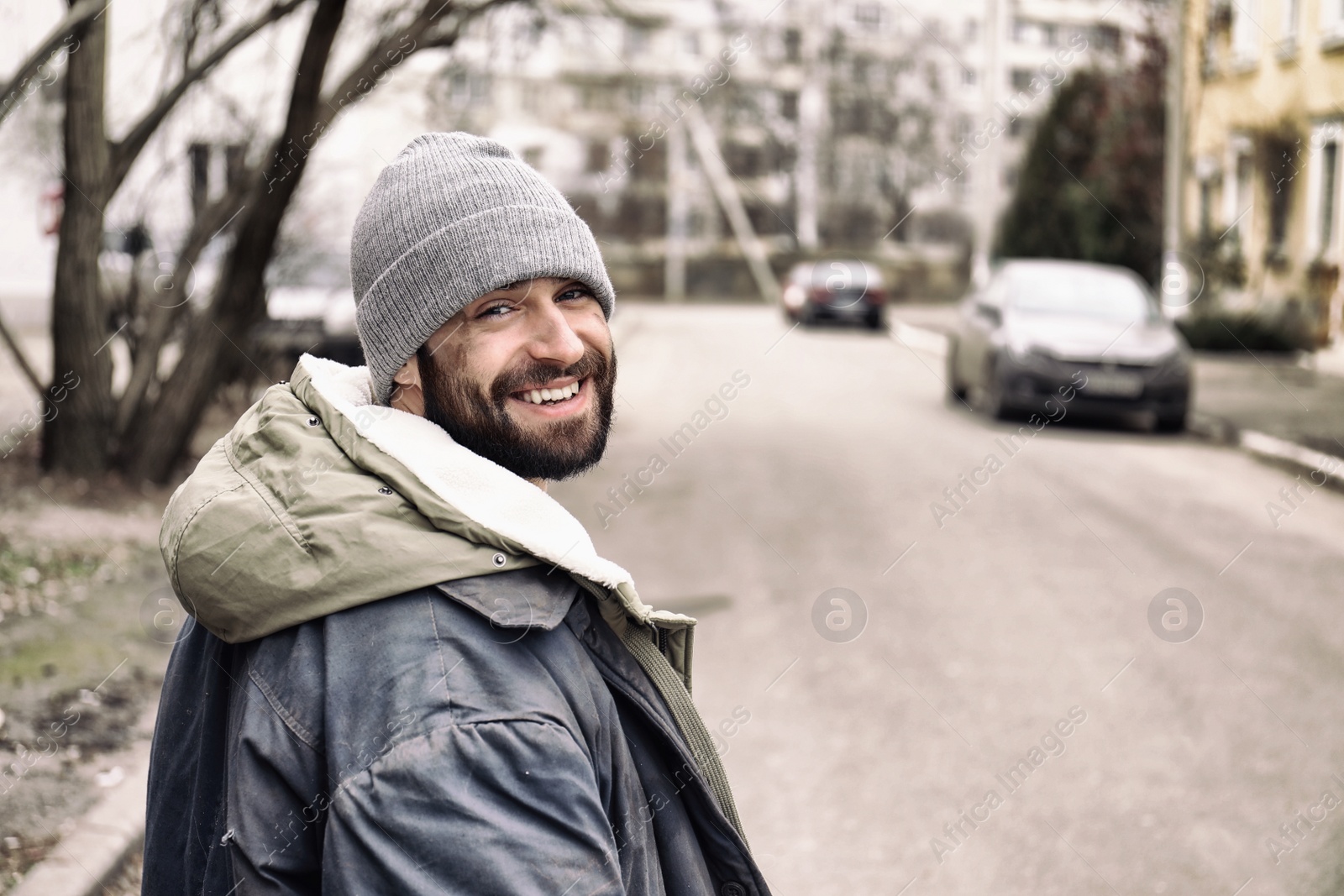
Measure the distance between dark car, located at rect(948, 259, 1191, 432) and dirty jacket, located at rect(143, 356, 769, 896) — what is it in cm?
1275

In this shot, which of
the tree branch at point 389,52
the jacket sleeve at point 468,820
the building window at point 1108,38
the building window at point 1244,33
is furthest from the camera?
the building window at point 1108,38

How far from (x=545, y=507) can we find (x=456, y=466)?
0.11 metres

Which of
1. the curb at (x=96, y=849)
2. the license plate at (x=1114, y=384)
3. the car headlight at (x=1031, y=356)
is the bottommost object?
the license plate at (x=1114, y=384)

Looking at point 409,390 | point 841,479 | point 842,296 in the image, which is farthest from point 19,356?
point 842,296

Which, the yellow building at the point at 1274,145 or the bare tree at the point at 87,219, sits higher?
the bare tree at the point at 87,219

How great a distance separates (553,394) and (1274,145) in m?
24.9

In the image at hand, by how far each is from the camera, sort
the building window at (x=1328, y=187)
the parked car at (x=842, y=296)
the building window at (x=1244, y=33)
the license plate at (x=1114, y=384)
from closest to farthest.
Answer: the license plate at (x=1114, y=384)
the building window at (x=1328, y=187)
the building window at (x=1244, y=33)
the parked car at (x=842, y=296)

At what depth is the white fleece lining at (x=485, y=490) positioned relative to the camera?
4.89ft

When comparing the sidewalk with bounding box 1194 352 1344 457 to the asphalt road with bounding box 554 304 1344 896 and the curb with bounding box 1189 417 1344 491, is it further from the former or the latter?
the asphalt road with bounding box 554 304 1344 896

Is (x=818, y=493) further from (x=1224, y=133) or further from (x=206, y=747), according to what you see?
(x=1224, y=133)

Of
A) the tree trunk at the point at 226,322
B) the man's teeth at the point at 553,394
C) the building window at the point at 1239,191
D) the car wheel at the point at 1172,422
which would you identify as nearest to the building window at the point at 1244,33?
the building window at the point at 1239,191

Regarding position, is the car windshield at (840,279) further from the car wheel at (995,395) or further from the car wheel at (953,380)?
the car wheel at (995,395)

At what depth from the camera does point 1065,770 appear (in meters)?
4.92

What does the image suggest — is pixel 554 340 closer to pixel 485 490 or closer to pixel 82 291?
pixel 485 490
